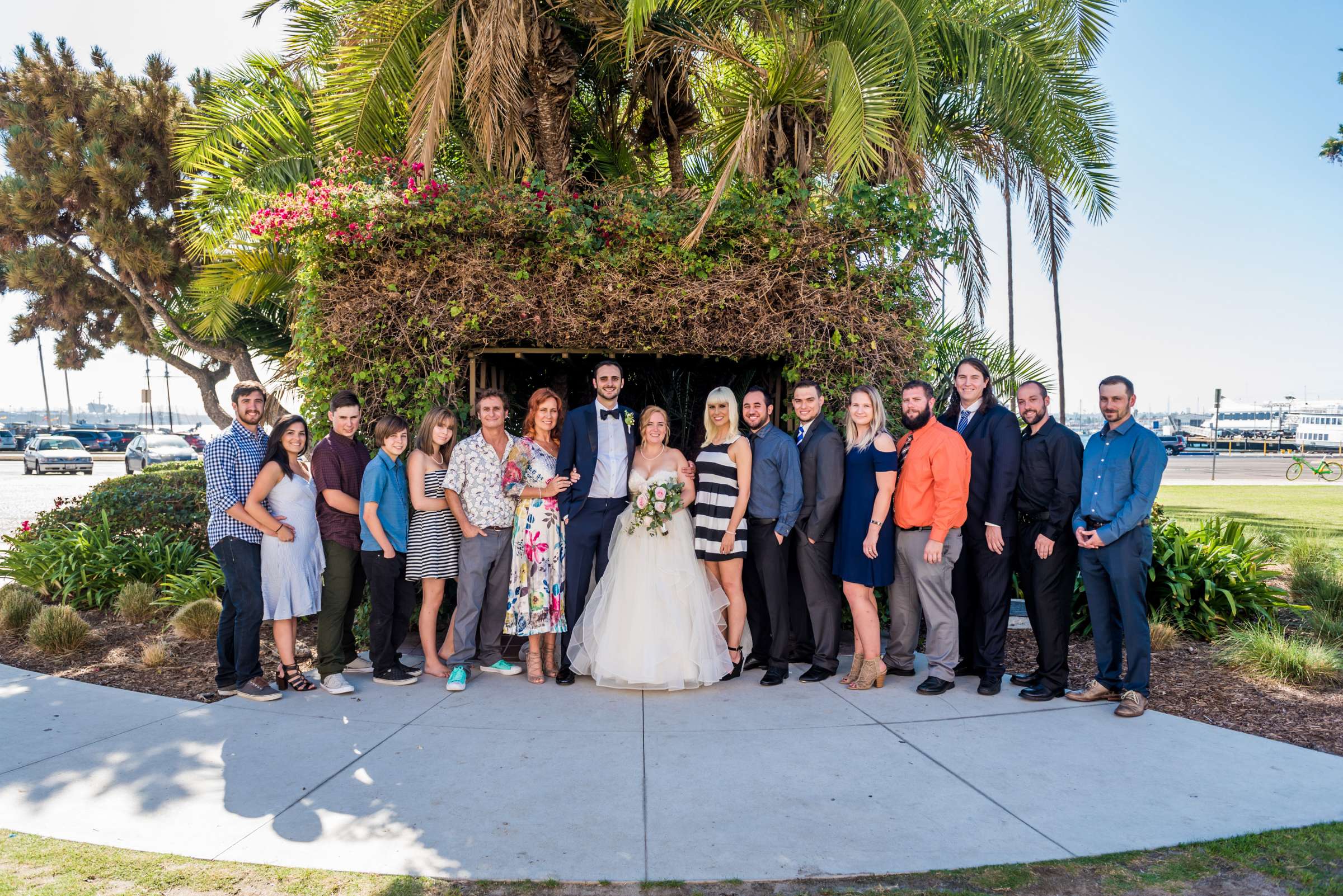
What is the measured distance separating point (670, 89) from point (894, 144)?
2750mm

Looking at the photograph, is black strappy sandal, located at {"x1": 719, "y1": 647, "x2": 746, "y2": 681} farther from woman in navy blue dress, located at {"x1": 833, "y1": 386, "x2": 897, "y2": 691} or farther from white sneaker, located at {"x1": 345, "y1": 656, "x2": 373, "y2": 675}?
white sneaker, located at {"x1": 345, "y1": 656, "x2": 373, "y2": 675}

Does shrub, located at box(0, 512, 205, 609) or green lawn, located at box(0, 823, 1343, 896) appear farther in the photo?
shrub, located at box(0, 512, 205, 609)

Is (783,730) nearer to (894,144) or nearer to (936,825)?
(936,825)

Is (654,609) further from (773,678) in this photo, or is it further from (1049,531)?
(1049,531)

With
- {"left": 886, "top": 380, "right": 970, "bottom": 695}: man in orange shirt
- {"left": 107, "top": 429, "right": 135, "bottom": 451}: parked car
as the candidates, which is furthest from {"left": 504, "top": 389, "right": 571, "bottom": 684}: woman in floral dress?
{"left": 107, "top": 429, "right": 135, "bottom": 451}: parked car

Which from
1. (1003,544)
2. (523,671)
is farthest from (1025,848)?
(523,671)

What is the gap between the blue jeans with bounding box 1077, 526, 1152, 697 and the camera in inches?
200

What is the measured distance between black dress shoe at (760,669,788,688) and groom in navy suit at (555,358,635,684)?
4.48ft

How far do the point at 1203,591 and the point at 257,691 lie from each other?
25.1 feet

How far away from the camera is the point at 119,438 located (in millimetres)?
43719

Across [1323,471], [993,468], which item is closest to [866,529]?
[993,468]

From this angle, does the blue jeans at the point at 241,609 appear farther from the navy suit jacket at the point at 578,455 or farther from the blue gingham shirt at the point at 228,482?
the navy suit jacket at the point at 578,455

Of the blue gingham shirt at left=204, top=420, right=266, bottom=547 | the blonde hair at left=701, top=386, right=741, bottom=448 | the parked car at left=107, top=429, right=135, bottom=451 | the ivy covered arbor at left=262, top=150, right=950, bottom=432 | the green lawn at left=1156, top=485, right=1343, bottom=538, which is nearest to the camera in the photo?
the blue gingham shirt at left=204, top=420, right=266, bottom=547

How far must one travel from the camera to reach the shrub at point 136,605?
7.52 meters
